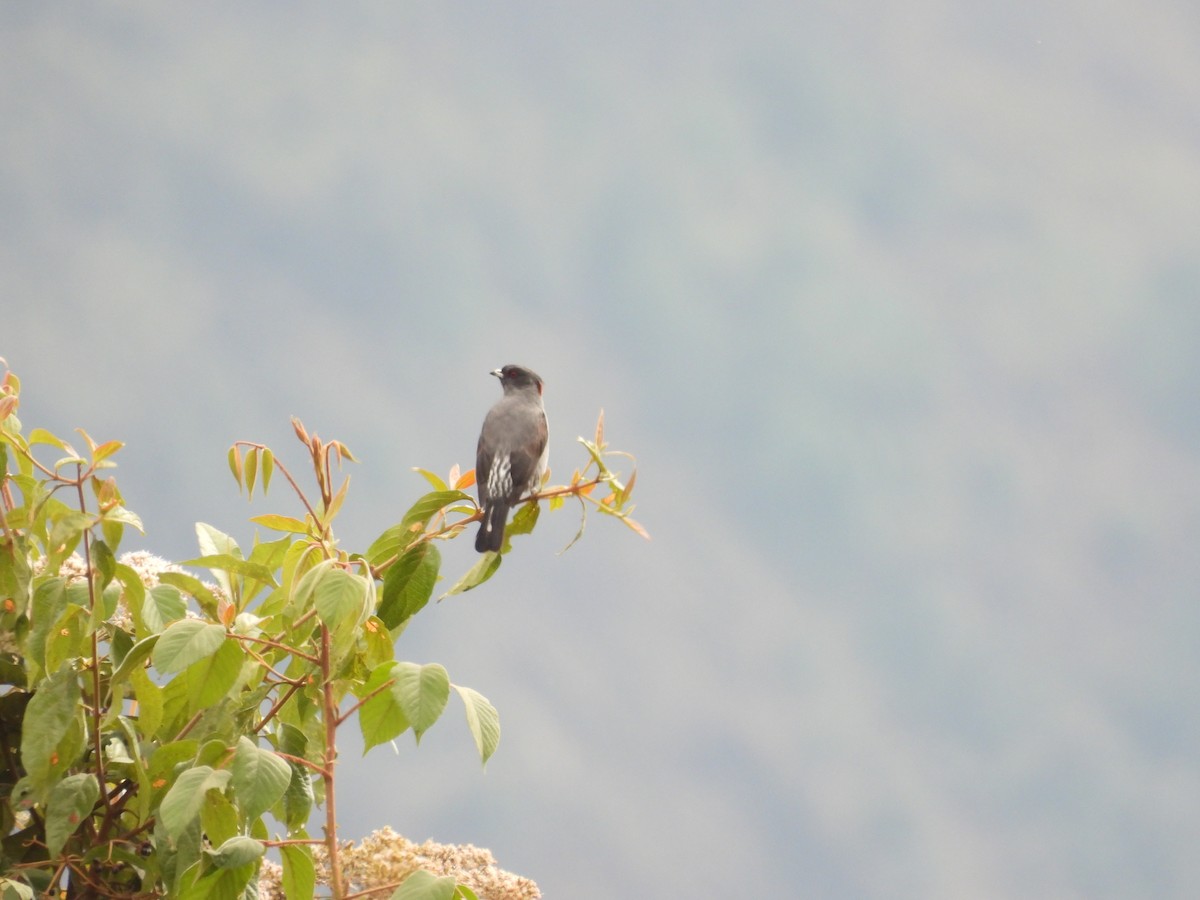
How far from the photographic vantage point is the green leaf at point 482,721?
108 cm

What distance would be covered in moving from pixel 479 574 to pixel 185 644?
1.06 feet

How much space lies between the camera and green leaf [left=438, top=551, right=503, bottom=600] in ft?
4.05

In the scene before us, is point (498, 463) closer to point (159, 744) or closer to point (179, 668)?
point (159, 744)

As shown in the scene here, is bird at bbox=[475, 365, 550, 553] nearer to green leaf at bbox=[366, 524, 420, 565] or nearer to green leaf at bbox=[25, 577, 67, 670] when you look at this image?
green leaf at bbox=[366, 524, 420, 565]

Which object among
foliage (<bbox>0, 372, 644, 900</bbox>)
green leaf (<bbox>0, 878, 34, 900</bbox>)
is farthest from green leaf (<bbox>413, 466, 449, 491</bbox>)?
green leaf (<bbox>0, 878, 34, 900</bbox>)

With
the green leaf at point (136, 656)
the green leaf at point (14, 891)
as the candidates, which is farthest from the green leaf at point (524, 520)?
the green leaf at point (14, 891)

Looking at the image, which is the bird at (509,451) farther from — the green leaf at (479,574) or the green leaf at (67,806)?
the green leaf at (67,806)

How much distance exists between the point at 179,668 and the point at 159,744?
12.0 inches

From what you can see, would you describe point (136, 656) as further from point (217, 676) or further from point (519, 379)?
point (519, 379)

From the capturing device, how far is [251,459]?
1.27 m

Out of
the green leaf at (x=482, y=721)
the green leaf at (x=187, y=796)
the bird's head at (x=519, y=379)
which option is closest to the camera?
the green leaf at (x=187, y=796)

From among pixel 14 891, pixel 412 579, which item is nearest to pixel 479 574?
pixel 412 579

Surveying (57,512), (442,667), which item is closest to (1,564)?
(57,512)

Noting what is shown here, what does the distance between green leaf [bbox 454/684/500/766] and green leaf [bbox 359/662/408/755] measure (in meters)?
0.07
